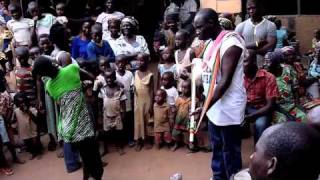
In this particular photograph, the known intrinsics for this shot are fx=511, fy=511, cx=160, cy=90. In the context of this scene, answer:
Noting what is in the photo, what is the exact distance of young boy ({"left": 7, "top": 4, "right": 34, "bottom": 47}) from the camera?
7.17 m

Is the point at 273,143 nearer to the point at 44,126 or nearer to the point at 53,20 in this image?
the point at 44,126

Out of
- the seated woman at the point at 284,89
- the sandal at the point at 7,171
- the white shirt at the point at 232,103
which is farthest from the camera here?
the sandal at the point at 7,171

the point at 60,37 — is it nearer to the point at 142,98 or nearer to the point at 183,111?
the point at 142,98

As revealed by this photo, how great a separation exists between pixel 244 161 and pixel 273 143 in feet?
13.0

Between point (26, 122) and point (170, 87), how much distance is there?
1758mm

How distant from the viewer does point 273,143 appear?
1673 mm

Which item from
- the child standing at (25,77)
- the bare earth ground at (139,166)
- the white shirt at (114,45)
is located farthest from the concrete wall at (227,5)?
the child standing at (25,77)

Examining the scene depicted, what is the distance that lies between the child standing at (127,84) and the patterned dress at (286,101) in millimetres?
1769

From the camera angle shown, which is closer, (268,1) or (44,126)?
(44,126)

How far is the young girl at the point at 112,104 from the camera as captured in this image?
5938 millimetres

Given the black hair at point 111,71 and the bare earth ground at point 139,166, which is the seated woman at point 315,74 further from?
the black hair at point 111,71

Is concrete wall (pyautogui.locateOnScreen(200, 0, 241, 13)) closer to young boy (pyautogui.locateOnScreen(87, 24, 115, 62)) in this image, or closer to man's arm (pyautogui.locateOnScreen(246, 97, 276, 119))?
young boy (pyautogui.locateOnScreen(87, 24, 115, 62))

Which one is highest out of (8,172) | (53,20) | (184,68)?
(53,20)

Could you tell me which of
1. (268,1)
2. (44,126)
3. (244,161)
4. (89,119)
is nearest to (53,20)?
(44,126)
